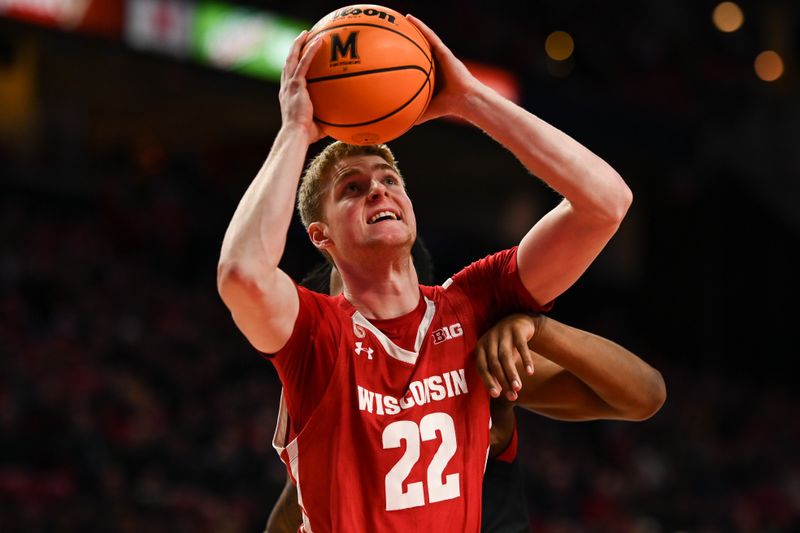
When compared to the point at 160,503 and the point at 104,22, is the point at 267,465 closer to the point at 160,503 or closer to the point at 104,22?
the point at 160,503

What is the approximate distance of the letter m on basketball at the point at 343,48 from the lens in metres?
2.97

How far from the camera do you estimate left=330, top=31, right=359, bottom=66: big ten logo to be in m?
2.96

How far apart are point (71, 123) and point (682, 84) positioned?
437 inches

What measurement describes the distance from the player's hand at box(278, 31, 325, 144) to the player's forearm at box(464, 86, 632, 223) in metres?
0.47

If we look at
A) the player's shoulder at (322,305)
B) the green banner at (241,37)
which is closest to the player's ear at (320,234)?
the player's shoulder at (322,305)

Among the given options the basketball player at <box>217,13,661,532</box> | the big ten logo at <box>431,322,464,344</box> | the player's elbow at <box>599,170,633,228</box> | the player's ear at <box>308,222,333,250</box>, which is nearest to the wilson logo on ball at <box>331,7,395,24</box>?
the basketball player at <box>217,13,661,532</box>

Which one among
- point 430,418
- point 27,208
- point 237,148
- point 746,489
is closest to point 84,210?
point 27,208

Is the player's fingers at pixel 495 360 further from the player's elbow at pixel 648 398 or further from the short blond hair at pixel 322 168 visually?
the short blond hair at pixel 322 168

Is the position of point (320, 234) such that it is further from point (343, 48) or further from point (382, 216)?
point (343, 48)

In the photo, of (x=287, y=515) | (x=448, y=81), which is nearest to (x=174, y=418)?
(x=287, y=515)

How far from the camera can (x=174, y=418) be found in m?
10.2

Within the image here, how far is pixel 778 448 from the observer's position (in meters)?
16.1

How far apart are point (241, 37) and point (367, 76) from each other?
12209 millimetres

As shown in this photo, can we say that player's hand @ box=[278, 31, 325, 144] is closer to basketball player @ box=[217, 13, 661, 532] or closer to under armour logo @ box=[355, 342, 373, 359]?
basketball player @ box=[217, 13, 661, 532]
